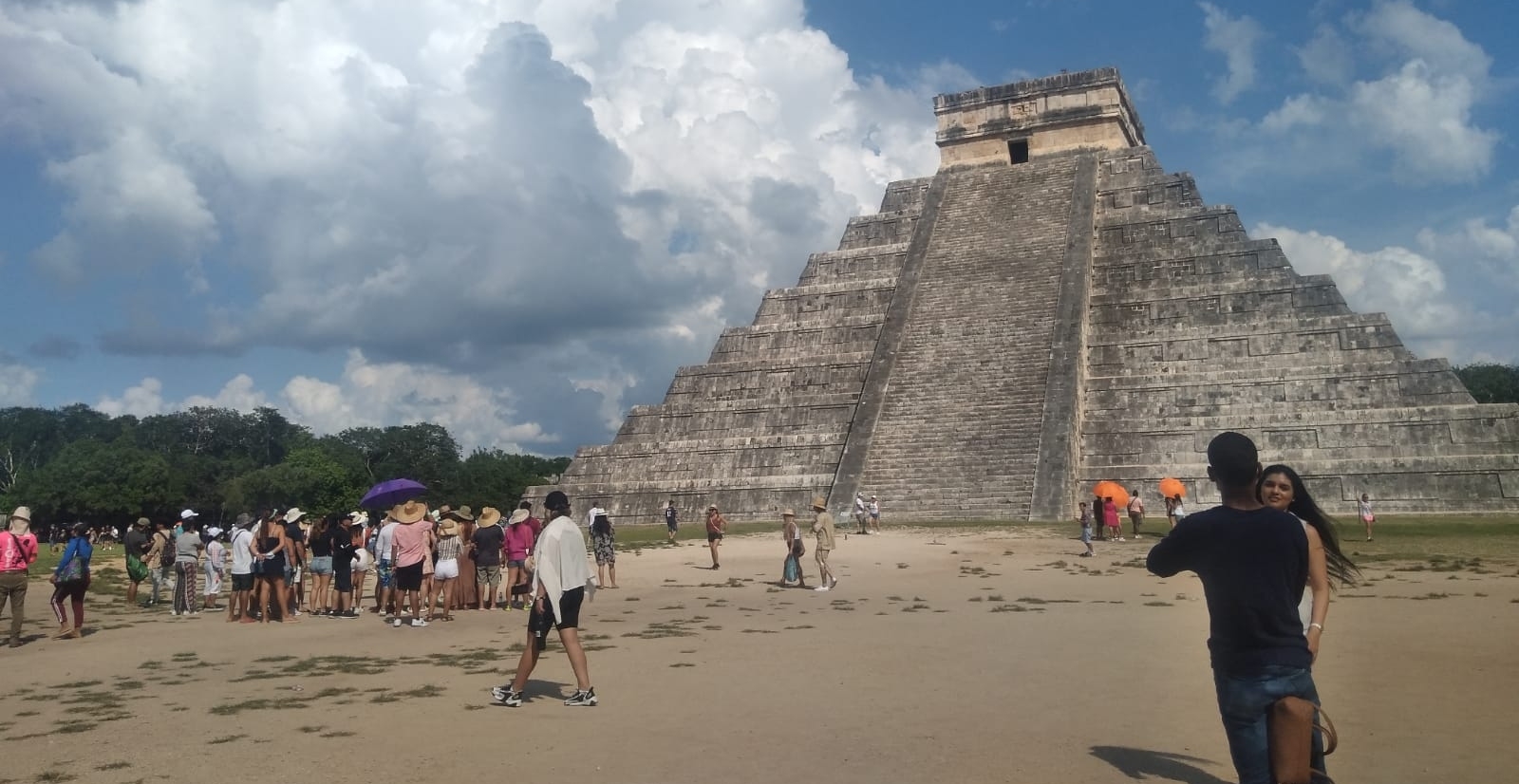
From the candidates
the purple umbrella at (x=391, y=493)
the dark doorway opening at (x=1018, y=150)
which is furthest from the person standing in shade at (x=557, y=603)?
the dark doorway opening at (x=1018, y=150)

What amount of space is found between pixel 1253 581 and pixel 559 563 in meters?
4.45

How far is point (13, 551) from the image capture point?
417 inches

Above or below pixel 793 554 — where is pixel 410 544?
above

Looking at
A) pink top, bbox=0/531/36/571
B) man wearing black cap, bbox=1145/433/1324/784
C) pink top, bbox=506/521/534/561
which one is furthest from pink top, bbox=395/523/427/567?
man wearing black cap, bbox=1145/433/1324/784

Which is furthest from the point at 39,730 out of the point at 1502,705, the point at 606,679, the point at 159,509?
the point at 159,509

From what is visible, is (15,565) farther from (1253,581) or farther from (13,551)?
(1253,581)

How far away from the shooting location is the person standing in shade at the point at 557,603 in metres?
6.74

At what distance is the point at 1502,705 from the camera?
243 inches

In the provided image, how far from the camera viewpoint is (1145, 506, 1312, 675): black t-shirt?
353 centimetres

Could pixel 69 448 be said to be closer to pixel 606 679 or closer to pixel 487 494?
pixel 487 494

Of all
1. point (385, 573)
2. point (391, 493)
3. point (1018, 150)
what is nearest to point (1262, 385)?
point (1018, 150)

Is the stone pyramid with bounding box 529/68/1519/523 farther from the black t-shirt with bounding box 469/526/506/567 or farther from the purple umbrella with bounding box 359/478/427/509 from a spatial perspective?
the black t-shirt with bounding box 469/526/506/567

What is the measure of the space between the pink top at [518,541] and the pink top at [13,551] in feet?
14.9

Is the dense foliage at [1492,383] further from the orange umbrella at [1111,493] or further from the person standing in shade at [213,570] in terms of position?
the person standing in shade at [213,570]
